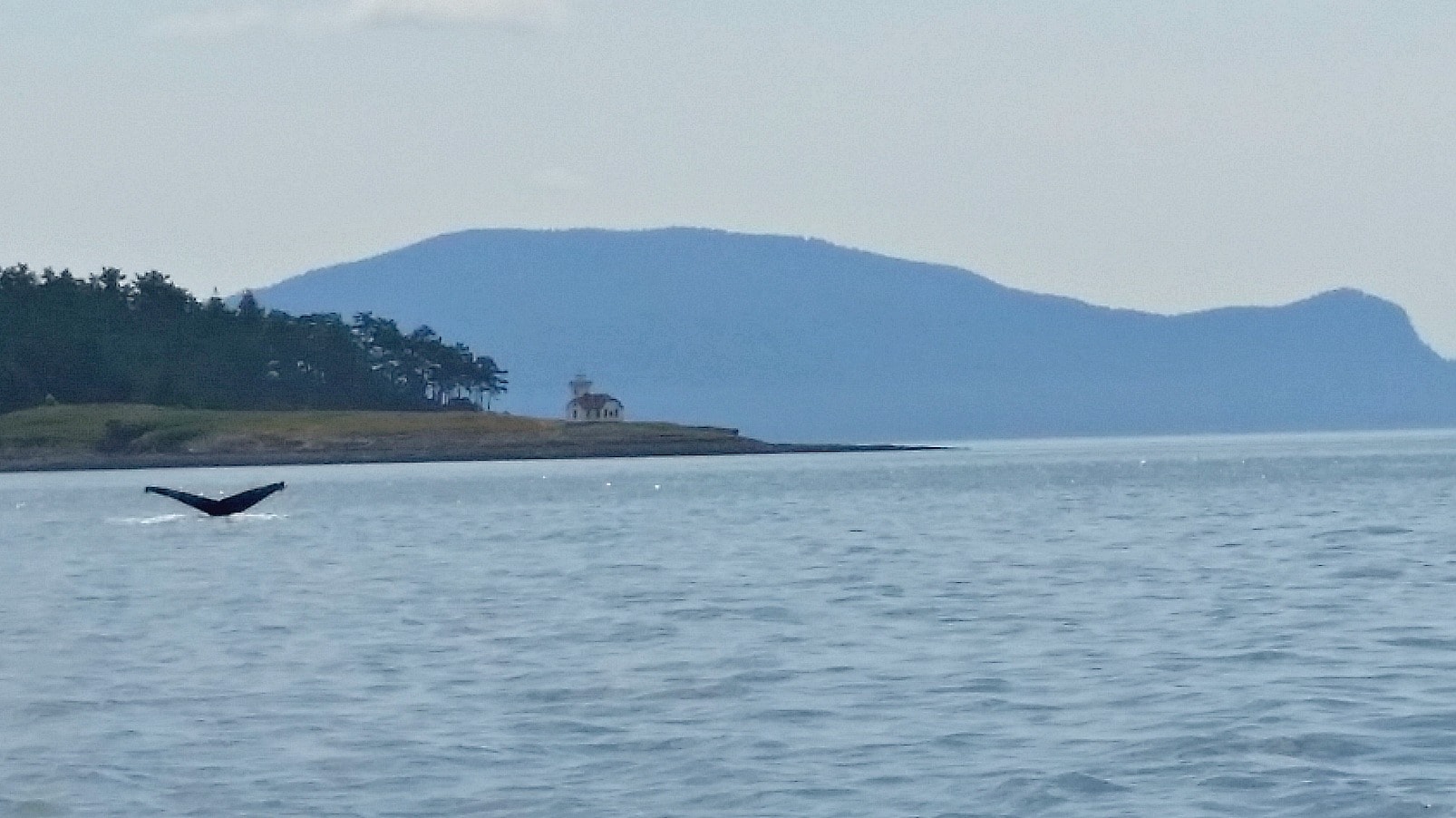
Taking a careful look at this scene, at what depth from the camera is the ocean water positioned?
2341 centimetres

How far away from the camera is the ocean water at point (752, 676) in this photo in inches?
922

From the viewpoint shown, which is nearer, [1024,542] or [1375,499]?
[1024,542]

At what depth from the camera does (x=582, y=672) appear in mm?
32625

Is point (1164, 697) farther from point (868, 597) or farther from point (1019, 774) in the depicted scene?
point (868, 597)

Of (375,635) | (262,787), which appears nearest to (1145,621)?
(375,635)

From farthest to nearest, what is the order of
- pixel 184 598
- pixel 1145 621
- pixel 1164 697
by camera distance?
pixel 184 598 → pixel 1145 621 → pixel 1164 697

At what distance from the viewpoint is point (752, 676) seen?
31.9m

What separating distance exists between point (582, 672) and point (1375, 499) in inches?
2475

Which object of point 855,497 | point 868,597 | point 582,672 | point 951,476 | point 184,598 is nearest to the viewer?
point 582,672

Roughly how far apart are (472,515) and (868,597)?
177 ft

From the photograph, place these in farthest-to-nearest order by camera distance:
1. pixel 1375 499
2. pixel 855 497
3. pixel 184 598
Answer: pixel 855 497 → pixel 1375 499 → pixel 184 598

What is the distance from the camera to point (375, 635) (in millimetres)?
39500

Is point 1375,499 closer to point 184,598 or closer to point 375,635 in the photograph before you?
point 184,598

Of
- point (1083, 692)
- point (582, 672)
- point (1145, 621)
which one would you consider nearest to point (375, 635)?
point (582, 672)
